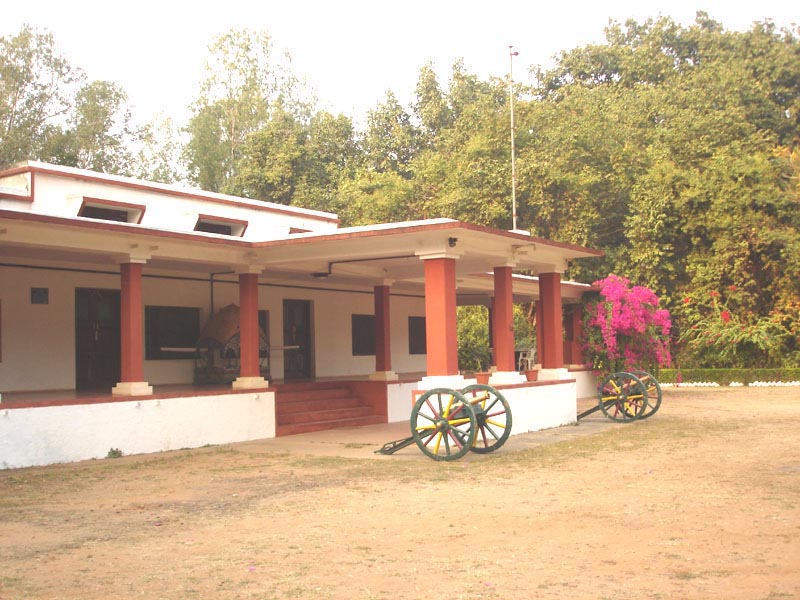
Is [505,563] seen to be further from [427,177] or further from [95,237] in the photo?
[427,177]

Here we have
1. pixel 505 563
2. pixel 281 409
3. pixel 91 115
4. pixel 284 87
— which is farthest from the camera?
pixel 284 87

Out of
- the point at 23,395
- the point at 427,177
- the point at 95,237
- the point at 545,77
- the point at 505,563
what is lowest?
the point at 505,563

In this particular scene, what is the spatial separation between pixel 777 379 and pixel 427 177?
15.4 meters

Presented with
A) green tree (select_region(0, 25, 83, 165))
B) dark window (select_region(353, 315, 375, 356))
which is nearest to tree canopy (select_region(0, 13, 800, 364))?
green tree (select_region(0, 25, 83, 165))

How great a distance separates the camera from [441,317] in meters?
12.2

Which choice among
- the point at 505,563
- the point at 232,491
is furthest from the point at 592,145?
the point at 505,563

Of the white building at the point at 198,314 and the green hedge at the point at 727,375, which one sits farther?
the green hedge at the point at 727,375

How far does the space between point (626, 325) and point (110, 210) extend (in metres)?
11.7

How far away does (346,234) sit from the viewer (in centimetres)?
1228

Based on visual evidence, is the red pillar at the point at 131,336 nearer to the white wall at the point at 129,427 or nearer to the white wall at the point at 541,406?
the white wall at the point at 129,427

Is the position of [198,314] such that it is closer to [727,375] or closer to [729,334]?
[727,375]

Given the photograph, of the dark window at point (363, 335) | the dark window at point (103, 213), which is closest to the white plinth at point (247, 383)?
the dark window at point (103, 213)

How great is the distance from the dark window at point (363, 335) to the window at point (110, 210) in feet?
17.8

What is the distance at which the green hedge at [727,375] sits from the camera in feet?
83.0
